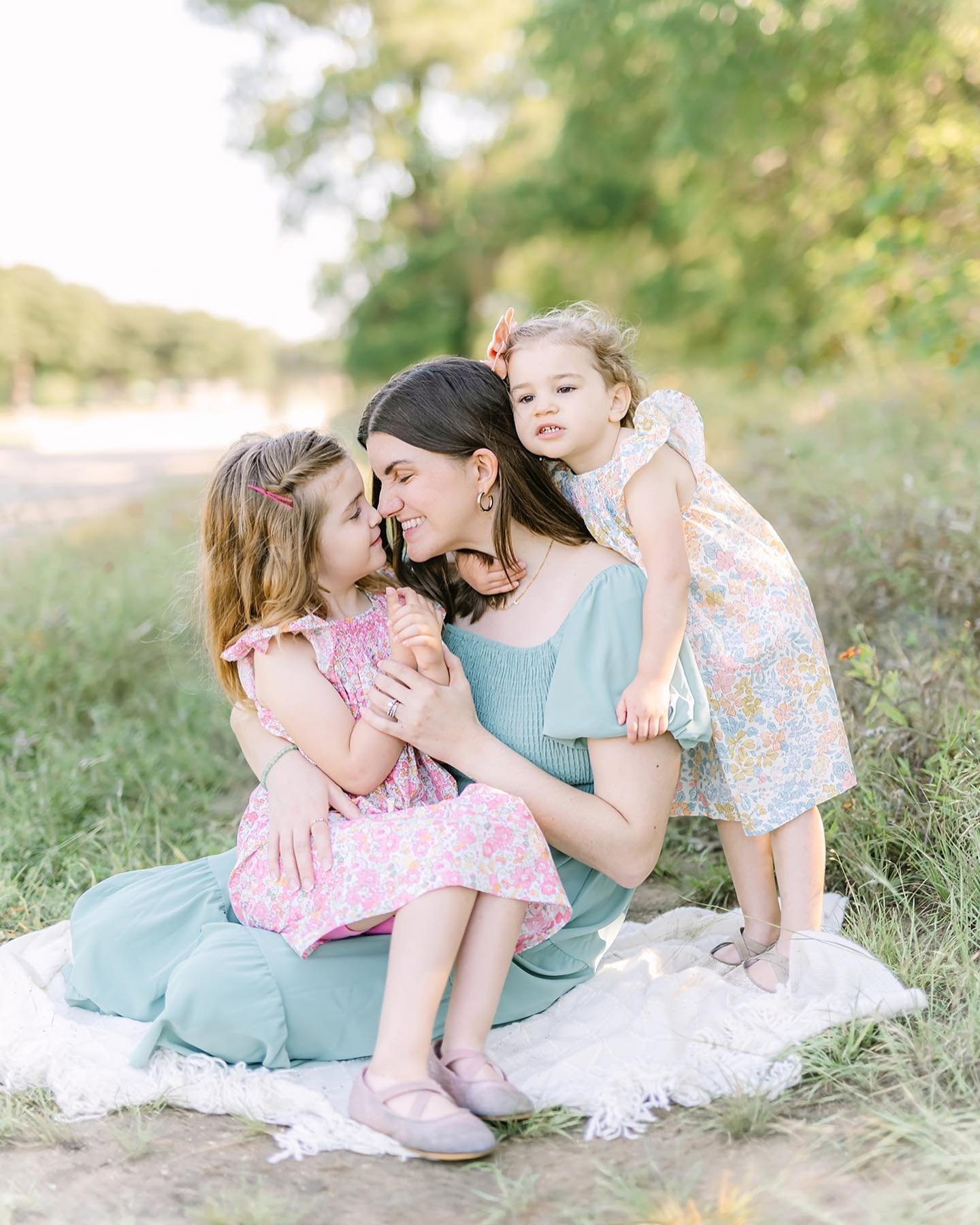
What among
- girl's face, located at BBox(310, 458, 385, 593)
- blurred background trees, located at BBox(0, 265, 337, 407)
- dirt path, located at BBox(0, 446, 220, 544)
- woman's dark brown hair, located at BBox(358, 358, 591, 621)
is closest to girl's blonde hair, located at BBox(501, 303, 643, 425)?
woman's dark brown hair, located at BBox(358, 358, 591, 621)

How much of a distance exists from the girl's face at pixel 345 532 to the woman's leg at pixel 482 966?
0.76 metres

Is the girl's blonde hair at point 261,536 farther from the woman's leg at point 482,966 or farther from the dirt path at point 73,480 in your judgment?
the dirt path at point 73,480

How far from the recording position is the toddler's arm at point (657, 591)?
2283 millimetres

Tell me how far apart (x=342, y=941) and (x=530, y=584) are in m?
0.85

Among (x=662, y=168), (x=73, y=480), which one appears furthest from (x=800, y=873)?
(x=73, y=480)

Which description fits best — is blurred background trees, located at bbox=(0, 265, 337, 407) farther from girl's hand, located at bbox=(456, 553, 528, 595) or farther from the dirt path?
girl's hand, located at bbox=(456, 553, 528, 595)

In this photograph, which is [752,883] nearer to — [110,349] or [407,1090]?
[407,1090]

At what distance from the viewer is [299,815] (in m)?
2.30

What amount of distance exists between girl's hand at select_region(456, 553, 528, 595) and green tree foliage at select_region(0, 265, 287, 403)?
6469 centimetres

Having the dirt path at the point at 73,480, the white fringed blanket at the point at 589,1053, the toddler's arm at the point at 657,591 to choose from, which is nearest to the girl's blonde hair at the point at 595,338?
the toddler's arm at the point at 657,591

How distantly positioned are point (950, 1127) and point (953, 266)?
5.34 meters

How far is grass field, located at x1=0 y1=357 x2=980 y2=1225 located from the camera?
1.90 metres

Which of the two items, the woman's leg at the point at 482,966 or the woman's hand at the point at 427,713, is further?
the woman's hand at the point at 427,713

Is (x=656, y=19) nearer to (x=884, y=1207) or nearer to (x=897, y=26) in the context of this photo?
(x=897, y=26)
